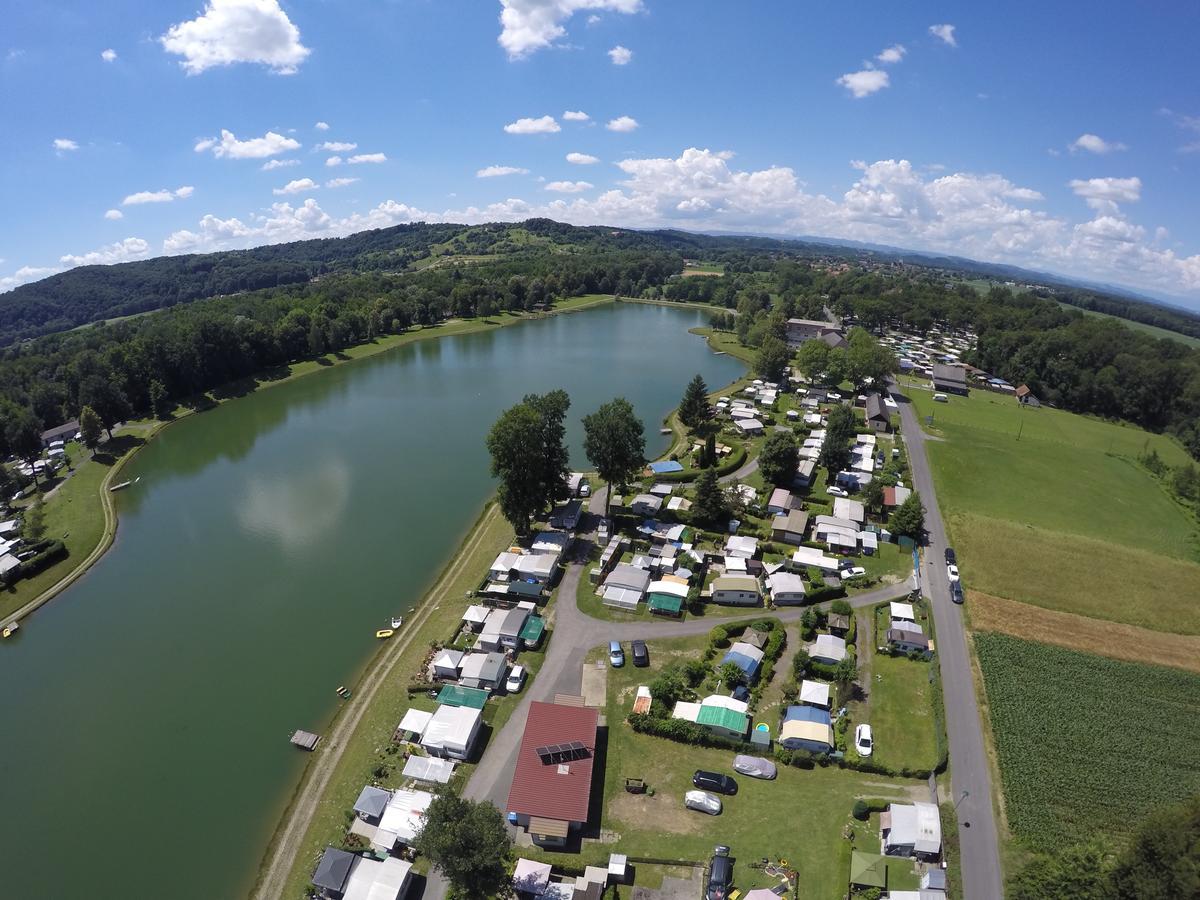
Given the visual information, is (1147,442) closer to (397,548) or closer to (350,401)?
(397,548)

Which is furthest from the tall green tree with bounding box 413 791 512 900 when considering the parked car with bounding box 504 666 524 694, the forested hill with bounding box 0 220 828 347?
the forested hill with bounding box 0 220 828 347

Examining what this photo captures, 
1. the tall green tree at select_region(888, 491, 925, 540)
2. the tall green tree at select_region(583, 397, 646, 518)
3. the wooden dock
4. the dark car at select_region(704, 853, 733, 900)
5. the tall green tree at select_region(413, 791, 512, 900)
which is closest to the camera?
the tall green tree at select_region(413, 791, 512, 900)

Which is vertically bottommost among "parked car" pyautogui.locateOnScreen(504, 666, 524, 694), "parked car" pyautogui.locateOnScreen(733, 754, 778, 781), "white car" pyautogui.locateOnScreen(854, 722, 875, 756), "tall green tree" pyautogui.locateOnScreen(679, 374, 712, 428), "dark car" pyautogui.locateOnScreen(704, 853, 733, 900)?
"dark car" pyautogui.locateOnScreen(704, 853, 733, 900)

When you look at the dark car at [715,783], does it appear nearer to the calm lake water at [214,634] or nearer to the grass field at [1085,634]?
the calm lake water at [214,634]

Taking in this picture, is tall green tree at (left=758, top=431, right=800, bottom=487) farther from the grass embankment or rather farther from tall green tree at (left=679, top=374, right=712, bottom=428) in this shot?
the grass embankment

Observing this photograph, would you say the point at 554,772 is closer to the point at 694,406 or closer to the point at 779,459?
the point at 779,459

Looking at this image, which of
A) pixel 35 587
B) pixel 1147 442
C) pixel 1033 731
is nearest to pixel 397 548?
pixel 35 587
